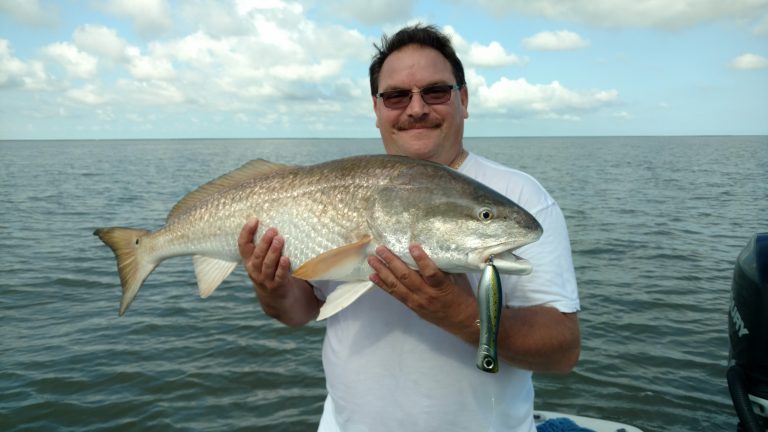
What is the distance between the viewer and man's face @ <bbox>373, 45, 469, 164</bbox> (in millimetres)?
2895

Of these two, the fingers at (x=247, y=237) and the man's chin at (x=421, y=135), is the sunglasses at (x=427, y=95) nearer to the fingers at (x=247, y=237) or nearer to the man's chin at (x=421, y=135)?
the man's chin at (x=421, y=135)

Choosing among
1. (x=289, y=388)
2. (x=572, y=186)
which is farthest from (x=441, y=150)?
(x=572, y=186)

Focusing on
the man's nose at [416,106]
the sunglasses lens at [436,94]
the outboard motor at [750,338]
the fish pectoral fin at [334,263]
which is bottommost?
the outboard motor at [750,338]

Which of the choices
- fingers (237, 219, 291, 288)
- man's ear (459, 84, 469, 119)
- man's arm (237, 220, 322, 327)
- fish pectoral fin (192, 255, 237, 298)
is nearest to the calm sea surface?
fish pectoral fin (192, 255, 237, 298)

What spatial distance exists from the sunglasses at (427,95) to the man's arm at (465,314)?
2.81 ft

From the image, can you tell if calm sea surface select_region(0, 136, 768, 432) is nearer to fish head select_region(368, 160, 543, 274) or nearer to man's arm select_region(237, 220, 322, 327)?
man's arm select_region(237, 220, 322, 327)

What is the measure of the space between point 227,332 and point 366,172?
8.19m

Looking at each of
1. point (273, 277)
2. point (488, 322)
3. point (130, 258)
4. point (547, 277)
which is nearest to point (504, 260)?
point (547, 277)

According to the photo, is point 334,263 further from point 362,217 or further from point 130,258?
point 130,258

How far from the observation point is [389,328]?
2.71m

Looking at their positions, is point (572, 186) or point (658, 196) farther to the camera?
point (572, 186)

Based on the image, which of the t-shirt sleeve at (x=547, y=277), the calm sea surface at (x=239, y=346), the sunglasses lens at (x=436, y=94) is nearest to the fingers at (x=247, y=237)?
the sunglasses lens at (x=436, y=94)

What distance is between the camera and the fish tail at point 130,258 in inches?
146

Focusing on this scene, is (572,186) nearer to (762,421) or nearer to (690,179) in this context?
Answer: (690,179)
